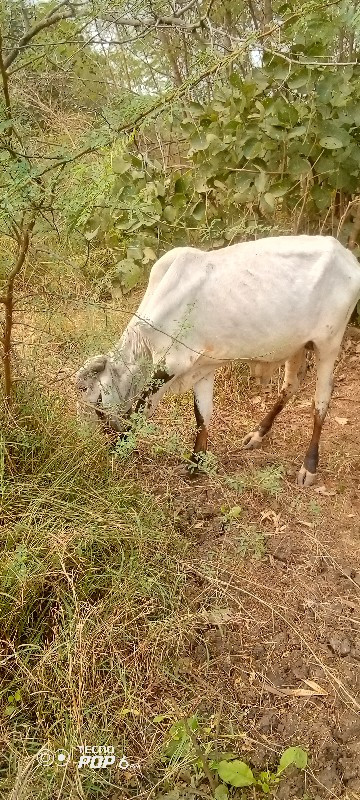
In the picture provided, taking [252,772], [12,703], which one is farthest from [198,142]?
[252,772]

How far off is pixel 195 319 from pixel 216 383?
146cm

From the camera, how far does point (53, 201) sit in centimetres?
229

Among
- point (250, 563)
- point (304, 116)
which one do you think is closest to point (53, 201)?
point (250, 563)

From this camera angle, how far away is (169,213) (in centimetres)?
433

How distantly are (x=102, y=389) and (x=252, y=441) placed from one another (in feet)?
4.01

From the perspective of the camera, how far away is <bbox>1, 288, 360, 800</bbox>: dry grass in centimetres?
206

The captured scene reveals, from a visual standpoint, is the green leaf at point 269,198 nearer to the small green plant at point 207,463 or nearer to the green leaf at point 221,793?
the small green plant at point 207,463

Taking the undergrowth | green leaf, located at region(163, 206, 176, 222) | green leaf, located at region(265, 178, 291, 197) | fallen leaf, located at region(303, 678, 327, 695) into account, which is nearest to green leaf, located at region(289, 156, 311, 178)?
green leaf, located at region(265, 178, 291, 197)

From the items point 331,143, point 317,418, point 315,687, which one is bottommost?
point 315,687

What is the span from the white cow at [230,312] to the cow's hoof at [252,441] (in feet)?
2.14

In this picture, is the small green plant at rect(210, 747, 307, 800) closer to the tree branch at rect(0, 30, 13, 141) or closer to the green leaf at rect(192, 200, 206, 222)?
the tree branch at rect(0, 30, 13, 141)

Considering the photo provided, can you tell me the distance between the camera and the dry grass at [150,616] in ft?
6.77

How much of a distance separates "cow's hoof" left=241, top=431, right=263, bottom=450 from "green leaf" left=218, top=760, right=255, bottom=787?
204cm

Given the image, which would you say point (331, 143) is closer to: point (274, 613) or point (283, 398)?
point (283, 398)
